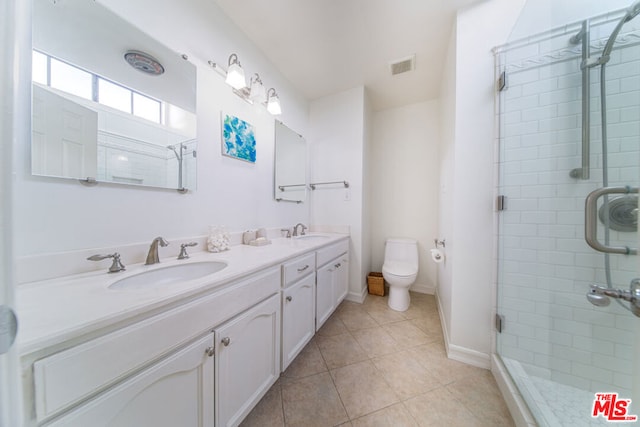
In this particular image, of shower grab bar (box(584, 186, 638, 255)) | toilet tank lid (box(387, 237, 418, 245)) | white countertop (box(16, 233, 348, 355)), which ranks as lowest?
toilet tank lid (box(387, 237, 418, 245))

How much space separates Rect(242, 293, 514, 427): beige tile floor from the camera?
1.01 metres

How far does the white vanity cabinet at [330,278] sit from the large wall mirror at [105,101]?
109 centimetres

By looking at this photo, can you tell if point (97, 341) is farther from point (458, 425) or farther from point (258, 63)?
point (258, 63)

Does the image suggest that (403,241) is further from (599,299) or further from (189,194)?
(189,194)

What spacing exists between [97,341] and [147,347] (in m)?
0.13

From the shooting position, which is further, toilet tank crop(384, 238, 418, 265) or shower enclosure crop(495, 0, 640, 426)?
toilet tank crop(384, 238, 418, 265)

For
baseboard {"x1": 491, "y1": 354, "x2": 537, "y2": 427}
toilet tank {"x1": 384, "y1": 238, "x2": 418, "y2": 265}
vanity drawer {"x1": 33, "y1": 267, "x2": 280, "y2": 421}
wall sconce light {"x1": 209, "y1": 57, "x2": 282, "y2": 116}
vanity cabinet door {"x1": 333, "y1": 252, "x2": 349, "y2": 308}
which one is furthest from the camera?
toilet tank {"x1": 384, "y1": 238, "x2": 418, "y2": 265}

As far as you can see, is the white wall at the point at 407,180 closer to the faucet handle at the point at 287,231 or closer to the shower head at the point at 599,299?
the faucet handle at the point at 287,231

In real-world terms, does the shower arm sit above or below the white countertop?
above

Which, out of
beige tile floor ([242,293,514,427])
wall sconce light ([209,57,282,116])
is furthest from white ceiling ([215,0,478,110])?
beige tile floor ([242,293,514,427])

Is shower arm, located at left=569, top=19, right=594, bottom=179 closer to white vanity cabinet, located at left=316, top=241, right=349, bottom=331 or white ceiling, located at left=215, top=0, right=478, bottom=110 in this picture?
white ceiling, located at left=215, top=0, right=478, bottom=110

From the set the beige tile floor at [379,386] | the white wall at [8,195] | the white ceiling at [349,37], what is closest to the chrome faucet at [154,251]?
the white wall at [8,195]

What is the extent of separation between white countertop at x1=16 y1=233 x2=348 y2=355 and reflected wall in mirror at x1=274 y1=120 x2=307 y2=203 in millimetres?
1195

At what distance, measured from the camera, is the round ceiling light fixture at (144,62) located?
974 mm
